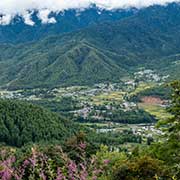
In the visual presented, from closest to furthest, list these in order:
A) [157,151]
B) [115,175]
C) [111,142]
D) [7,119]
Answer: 1. [115,175]
2. [157,151]
3. [111,142]
4. [7,119]

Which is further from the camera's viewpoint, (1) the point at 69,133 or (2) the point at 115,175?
(1) the point at 69,133

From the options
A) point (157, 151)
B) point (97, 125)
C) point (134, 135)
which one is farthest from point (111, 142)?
point (157, 151)

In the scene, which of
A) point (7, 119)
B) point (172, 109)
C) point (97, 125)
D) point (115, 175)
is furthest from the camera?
point (97, 125)

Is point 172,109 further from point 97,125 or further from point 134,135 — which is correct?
point 97,125

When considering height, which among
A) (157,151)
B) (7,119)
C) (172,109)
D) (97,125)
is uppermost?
(172,109)

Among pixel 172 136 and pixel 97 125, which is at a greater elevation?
pixel 172 136

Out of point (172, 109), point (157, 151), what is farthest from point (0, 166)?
point (157, 151)

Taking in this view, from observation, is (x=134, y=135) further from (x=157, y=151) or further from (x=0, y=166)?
(x=0, y=166)
